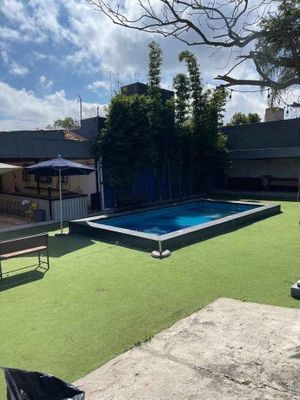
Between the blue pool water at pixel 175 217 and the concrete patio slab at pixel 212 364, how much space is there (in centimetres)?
861

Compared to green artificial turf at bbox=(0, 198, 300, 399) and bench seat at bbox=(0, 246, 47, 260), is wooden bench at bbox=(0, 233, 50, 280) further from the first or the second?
green artificial turf at bbox=(0, 198, 300, 399)

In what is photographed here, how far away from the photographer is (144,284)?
7.25 metres

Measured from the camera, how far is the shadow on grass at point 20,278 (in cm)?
750

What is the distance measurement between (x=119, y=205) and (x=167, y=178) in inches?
195

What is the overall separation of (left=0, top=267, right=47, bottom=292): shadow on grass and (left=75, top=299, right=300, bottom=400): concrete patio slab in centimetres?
396

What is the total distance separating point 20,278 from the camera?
796cm

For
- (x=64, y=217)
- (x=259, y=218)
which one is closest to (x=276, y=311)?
(x=259, y=218)

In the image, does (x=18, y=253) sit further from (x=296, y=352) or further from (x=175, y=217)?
(x=175, y=217)

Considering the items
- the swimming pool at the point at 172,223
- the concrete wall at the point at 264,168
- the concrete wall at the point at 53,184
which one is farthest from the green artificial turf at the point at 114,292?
the concrete wall at the point at 264,168

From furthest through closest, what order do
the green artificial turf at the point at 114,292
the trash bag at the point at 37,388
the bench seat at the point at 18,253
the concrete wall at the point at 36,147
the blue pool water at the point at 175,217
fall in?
the blue pool water at the point at 175,217
the concrete wall at the point at 36,147
the bench seat at the point at 18,253
the green artificial turf at the point at 114,292
the trash bag at the point at 37,388

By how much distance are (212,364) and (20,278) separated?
5344 mm

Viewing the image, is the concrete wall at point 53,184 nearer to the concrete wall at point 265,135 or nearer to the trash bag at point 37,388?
the concrete wall at point 265,135

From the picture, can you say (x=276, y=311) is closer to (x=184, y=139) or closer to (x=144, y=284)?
(x=144, y=284)

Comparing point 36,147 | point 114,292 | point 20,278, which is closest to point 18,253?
point 20,278
